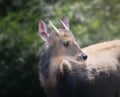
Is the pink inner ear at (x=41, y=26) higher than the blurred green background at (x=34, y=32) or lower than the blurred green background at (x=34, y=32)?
lower

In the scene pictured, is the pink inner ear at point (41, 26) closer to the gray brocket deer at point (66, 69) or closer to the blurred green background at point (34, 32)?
the gray brocket deer at point (66, 69)

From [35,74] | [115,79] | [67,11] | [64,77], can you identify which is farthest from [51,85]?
[67,11]

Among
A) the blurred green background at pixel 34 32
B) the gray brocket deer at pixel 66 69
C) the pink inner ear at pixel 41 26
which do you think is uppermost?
the blurred green background at pixel 34 32

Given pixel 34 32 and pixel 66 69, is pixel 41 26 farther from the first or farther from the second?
pixel 34 32

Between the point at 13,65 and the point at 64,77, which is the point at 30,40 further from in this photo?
the point at 64,77

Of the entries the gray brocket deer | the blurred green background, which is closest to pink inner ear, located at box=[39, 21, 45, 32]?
the gray brocket deer

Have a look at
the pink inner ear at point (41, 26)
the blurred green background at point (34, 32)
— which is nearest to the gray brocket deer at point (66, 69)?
the pink inner ear at point (41, 26)

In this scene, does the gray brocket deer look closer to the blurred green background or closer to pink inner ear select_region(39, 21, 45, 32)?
pink inner ear select_region(39, 21, 45, 32)

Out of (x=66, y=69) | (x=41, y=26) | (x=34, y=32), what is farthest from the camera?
(x=34, y=32)

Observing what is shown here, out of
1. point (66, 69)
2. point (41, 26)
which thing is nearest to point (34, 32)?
point (41, 26)

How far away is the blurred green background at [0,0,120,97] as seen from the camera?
1249cm

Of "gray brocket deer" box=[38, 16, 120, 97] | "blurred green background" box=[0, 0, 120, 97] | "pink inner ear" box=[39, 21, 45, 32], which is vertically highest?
"blurred green background" box=[0, 0, 120, 97]

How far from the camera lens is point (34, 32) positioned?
1312cm

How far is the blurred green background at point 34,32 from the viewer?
12.5 metres
